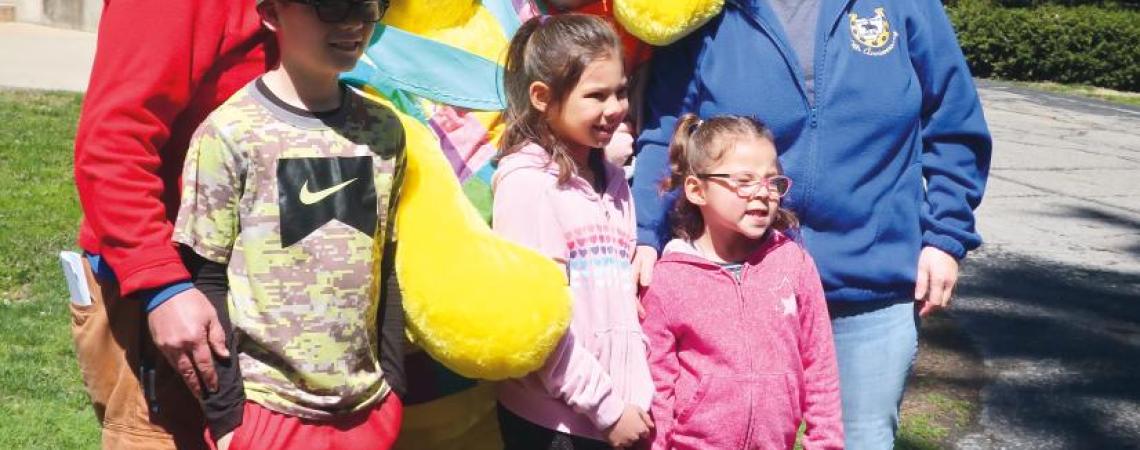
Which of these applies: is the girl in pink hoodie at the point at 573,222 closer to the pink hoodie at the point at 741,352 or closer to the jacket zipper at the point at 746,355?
the pink hoodie at the point at 741,352

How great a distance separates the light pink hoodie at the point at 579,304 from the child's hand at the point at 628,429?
2cm

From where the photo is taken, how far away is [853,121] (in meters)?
2.92

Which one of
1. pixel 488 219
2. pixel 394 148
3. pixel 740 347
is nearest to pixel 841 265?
pixel 740 347

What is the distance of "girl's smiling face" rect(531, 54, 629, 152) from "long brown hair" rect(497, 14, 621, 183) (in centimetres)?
1

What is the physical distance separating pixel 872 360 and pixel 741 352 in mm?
353

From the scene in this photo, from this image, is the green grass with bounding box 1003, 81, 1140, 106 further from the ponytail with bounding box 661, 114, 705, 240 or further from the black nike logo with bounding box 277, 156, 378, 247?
the black nike logo with bounding box 277, 156, 378, 247

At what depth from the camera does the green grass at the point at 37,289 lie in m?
4.71

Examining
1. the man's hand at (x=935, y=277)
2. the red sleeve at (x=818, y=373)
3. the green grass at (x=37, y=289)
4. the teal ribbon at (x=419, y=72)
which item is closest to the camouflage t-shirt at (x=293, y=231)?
the teal ribbon at (x=419, y=72)

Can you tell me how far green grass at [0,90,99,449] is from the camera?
4.71m

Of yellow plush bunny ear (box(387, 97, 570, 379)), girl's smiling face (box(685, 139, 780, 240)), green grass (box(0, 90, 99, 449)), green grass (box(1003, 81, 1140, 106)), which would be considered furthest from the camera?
green grass (box(1003, 81, 1140, 106))

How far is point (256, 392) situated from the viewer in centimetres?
246

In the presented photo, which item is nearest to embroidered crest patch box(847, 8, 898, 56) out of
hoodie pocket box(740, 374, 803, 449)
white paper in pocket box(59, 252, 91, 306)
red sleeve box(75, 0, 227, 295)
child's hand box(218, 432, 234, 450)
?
hoodie pocket box(740, 374, 803, 449)

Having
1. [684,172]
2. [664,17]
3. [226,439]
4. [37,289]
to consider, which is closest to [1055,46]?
[37,289]

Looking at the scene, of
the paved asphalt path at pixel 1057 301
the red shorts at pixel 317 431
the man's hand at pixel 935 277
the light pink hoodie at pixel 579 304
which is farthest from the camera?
the paved asphalt path at pixel 1057 301
